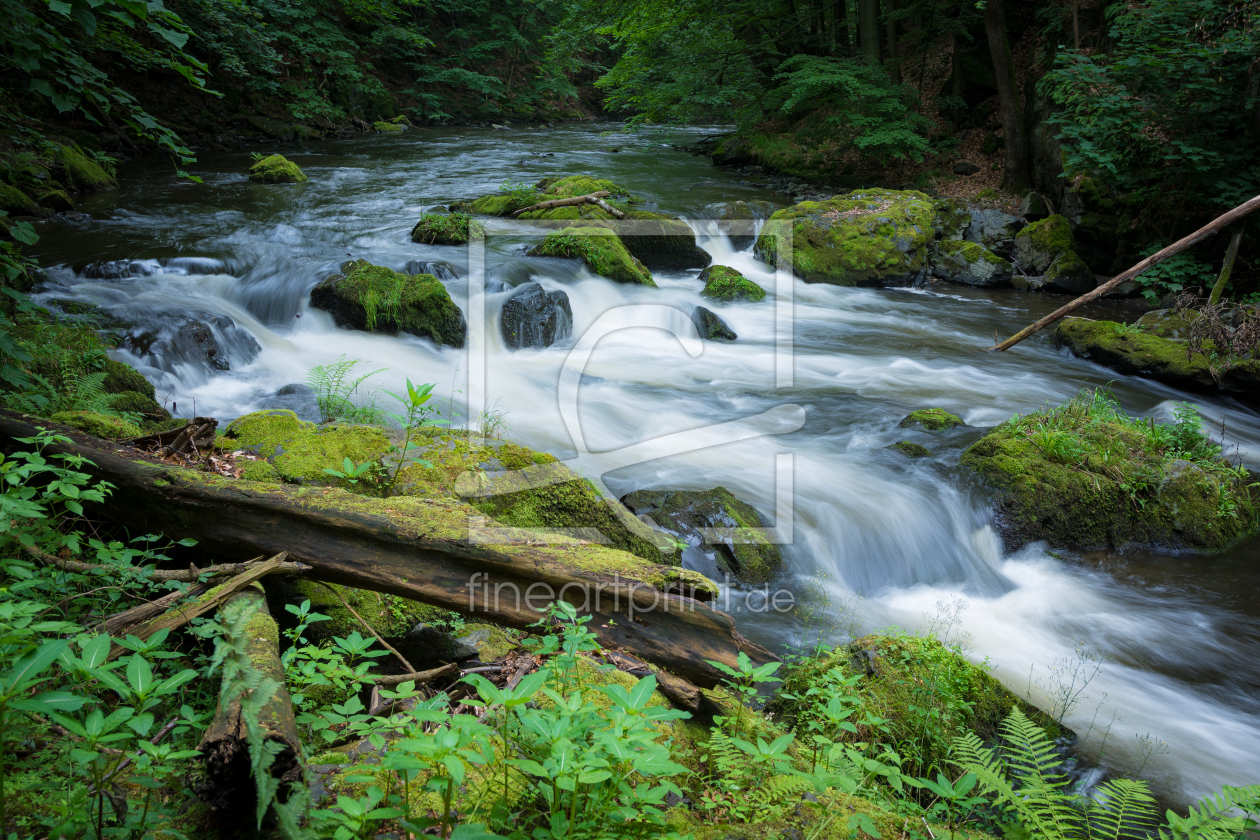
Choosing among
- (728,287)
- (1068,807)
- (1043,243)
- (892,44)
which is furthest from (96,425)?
(892,44)

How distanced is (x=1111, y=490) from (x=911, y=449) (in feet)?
5.23

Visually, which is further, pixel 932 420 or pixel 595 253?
pixel 595 253

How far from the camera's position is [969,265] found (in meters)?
12.1

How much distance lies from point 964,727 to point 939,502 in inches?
116

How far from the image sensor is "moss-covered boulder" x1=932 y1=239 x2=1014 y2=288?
11.9 meters

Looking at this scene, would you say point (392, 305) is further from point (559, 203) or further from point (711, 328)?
point (559, 203)

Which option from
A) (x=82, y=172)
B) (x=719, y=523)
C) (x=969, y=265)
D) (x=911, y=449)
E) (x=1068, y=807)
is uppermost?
(x=82, y=172)

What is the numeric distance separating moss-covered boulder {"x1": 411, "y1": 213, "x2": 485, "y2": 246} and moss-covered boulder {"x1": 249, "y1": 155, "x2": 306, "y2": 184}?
196 inches

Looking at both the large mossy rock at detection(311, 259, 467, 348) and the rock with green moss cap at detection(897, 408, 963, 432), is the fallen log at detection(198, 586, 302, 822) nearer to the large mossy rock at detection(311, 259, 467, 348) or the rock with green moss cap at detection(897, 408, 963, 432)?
the rock with green moss cap at detection(897, 408, 963, 432)

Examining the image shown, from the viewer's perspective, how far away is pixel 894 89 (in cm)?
1579

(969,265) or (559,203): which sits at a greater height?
(559,203)

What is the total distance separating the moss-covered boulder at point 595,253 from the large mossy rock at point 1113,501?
6.14 meters

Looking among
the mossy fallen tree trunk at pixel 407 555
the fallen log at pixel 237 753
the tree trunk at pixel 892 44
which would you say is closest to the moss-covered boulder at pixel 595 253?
the mossy fallen tree trunk at pixel 407 555

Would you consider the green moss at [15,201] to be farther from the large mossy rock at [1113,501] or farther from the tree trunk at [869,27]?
the tree trunk at [869,27]
